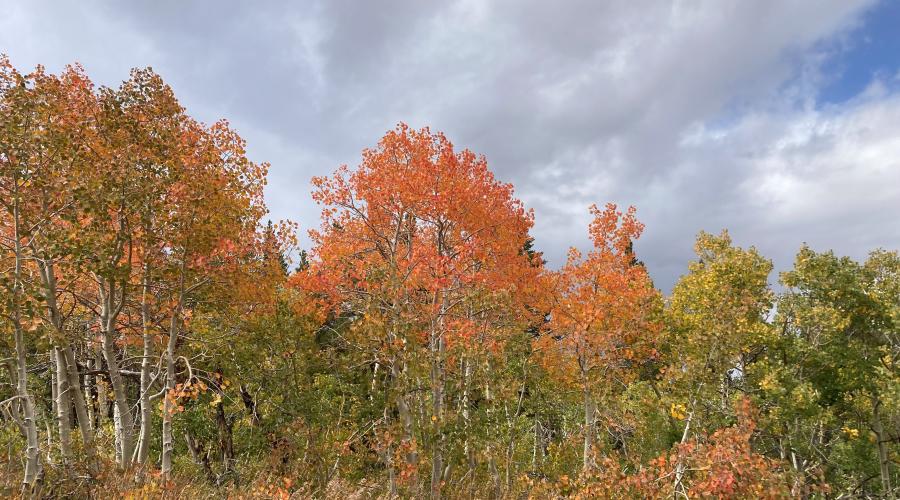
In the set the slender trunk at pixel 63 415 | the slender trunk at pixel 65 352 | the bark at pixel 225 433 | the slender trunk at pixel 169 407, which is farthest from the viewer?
the bark at pixel 225 433

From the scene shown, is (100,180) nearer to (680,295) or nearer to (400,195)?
(400,195)

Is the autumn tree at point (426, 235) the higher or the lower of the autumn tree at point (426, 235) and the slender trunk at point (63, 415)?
the higher

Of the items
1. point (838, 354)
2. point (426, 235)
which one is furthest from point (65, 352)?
point (838, 354)

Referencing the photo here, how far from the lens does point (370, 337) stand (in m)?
12.4

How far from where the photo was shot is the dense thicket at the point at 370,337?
996 cm

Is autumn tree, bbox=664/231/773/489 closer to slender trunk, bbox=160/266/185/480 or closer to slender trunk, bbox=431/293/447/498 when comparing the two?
slender trunk, bbox=431/293/447/498

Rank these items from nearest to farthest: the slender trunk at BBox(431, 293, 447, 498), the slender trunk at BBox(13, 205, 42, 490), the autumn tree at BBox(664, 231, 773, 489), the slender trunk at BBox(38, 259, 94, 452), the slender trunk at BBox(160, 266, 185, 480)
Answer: the slender trunk at BBox(13, 205, 42, 490), the slender trunk at BBox(38, 259, 94, 452), the slender trunk at BBox(160, 266, 185, 480), the slender trunk at BBox(431, 293, 447, 498), the autumn tree at BBox(664, 231, 773, 489)

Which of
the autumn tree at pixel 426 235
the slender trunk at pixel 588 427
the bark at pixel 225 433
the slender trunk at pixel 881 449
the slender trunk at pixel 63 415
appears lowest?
the slender trunk at pixel 881 449

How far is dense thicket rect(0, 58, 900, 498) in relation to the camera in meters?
9.96

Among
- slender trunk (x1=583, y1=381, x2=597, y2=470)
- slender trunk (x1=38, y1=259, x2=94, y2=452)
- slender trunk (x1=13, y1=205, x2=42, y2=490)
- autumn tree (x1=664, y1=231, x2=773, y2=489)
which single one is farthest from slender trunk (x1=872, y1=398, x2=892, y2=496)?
slender trunk (x1=13, y1=205, x2=42, y2=490)

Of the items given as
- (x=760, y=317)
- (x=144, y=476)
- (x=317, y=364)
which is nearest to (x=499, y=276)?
(x=760, y=317)

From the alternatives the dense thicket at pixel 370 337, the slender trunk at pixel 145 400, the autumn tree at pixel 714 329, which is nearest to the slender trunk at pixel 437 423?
the dense thicket at pixel 370 337

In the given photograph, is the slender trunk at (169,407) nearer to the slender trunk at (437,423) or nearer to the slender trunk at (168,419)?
the slender trunk at (168,419)

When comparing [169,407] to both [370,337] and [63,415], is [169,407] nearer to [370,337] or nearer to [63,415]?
[63,415]
